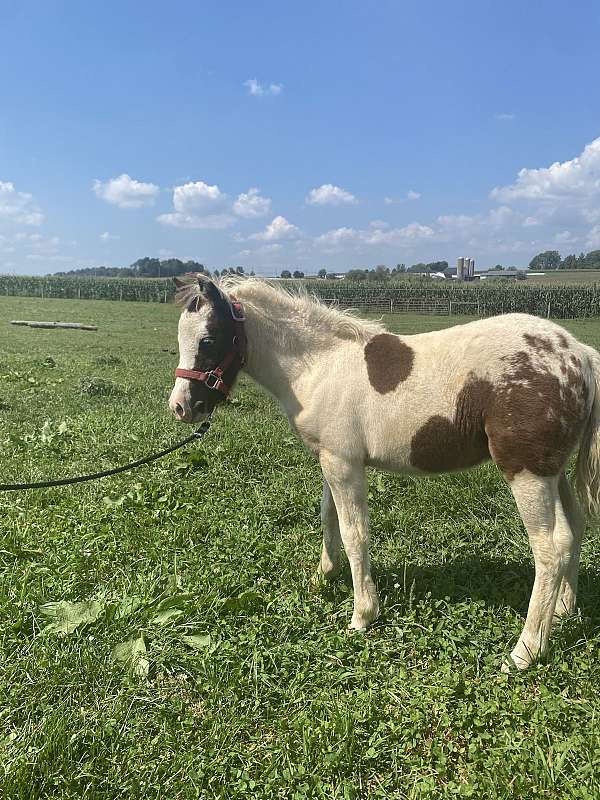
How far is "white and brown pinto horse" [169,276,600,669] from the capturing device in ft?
10.0

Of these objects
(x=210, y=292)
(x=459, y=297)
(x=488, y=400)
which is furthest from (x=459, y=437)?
(x=459, y=297)

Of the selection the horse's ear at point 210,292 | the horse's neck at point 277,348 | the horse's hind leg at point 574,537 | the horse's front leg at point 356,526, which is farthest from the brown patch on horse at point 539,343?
the horse's ear at point 210,292

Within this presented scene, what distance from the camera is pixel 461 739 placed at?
270cm

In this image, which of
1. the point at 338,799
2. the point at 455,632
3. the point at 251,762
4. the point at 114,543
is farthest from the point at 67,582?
the point at 455,632

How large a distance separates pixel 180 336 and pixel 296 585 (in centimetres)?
206

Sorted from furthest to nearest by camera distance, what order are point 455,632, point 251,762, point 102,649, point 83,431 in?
point 83,431, point 455,632, point 102,649, point 251,762

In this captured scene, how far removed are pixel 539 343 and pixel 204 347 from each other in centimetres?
212

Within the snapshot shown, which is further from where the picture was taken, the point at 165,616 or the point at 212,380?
the point at 212,380

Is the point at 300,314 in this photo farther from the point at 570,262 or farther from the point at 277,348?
the point at 570,262

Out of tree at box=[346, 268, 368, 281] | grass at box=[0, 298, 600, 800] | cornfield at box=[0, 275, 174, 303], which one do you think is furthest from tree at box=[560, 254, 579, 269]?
grass at box=[0, 298, 600, 800]

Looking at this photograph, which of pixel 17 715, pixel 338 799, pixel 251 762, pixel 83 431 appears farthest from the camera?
pixel 83 431

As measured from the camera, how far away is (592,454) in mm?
3135

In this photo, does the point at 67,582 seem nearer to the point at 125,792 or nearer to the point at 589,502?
the point at 125,792

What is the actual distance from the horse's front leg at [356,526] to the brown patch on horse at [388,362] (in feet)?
1.93
